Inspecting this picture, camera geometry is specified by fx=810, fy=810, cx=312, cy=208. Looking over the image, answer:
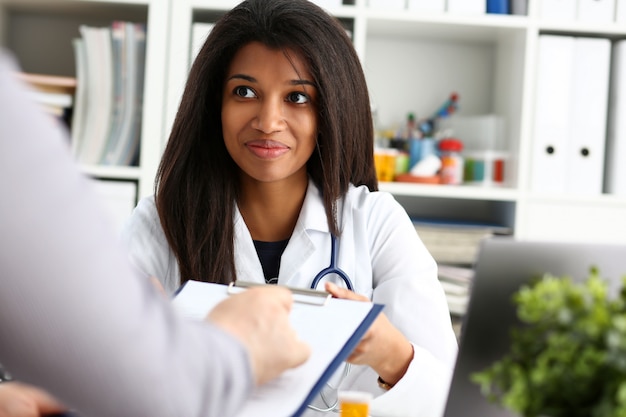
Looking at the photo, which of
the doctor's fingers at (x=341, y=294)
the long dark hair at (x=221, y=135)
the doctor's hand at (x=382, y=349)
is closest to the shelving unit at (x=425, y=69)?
the long dark hair at (x=221, y=135)

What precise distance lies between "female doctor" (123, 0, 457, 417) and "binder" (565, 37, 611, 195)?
864 millimetres

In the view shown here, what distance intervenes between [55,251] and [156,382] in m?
0.11

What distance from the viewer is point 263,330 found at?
0.67 metres

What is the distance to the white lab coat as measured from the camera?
1.48 m

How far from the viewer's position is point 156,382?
1.75 ft

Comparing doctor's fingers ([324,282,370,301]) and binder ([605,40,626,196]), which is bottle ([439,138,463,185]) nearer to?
binder ([605,40,626,196])

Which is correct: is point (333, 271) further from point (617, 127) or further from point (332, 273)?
point (617, 127)

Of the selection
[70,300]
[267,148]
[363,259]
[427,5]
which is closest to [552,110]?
[427,5]

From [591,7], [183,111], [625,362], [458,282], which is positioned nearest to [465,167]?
[458,282]

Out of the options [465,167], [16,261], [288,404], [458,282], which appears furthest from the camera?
[465,167]

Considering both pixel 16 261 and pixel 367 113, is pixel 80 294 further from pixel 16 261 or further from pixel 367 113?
pixel 367 113

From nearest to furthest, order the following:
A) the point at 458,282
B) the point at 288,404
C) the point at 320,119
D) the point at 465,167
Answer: the point at 288,404
the point at 320,119
the point at 458,282
the point at 465,167

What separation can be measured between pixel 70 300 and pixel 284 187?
1.18 m

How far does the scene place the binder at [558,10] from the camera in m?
2.32
